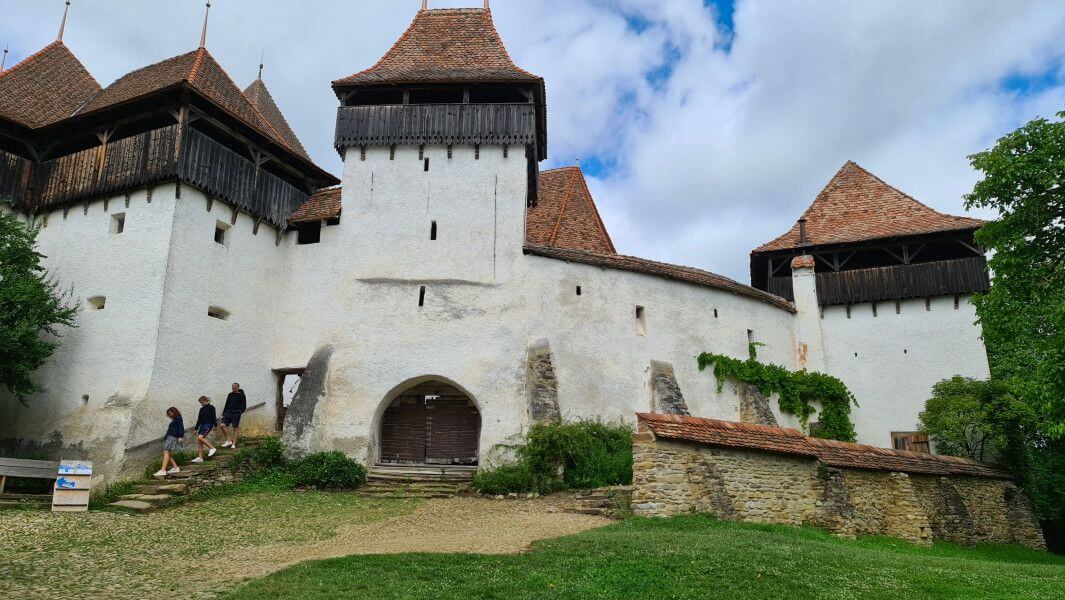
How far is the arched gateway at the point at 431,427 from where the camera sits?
15.9m

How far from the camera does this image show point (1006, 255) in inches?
486

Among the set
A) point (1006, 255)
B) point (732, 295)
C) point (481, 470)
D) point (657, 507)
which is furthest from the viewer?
point (732, 295)

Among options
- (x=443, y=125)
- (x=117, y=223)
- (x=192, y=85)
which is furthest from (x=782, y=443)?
(x=117, y=223)

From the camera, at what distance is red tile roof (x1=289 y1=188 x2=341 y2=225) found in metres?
16.7

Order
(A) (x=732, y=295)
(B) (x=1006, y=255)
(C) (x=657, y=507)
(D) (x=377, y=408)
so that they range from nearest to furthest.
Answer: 1. (C) (x=657, y=507)
2. (B) (x=1006, y=255)
3. (D) (x=377, y=408)
4. (A) (x=732, y=295)

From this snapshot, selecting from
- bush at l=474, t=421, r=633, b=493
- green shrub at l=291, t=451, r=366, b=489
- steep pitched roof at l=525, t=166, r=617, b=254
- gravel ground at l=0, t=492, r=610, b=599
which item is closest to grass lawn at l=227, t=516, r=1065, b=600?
gravel ground at l=0, t=492, r=610, b=599

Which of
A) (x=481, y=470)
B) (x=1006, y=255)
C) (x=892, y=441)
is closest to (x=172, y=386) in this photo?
(x=481, y=470)

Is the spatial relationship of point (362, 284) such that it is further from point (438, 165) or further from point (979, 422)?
point (979, 422)

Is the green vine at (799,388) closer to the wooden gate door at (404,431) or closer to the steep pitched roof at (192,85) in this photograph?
the wooden gate door at (404,431)

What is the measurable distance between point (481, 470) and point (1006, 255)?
9815 millimetres

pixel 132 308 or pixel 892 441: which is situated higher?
pixel 132 308

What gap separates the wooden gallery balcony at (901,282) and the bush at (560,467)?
→ 31.8 feet

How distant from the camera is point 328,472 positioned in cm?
1339

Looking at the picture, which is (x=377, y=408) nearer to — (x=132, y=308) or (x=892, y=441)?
(x=132, y=308)
